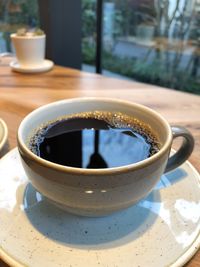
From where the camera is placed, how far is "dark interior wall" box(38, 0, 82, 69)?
1.21 metres

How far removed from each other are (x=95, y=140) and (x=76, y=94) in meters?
0.31

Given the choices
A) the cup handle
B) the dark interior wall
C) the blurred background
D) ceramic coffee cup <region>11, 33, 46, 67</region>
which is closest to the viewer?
the cup handle

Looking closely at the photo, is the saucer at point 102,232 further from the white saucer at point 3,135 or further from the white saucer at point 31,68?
the white saucer at point 31,68

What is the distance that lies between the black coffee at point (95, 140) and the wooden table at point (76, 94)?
131 mm

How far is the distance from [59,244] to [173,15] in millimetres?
1462

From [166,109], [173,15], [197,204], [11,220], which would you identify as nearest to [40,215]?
[11,220]

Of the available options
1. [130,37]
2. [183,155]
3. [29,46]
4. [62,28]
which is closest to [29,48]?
[29,46]

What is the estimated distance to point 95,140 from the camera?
466 millimetres

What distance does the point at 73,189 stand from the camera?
292mm

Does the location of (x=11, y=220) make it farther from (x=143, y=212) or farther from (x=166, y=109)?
(x=166, y=109)

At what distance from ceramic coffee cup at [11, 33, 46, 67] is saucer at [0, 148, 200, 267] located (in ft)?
1.94

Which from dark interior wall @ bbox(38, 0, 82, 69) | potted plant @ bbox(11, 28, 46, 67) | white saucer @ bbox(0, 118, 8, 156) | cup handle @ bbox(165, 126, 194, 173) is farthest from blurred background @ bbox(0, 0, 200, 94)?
cup handle @ bbox(165, 126, 194, 173)

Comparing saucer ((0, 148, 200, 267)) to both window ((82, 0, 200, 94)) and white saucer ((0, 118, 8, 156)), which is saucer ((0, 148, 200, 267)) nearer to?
white saucer ((0, 118, 8, 156))

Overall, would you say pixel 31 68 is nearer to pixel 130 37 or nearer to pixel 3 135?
pixel 3 135
